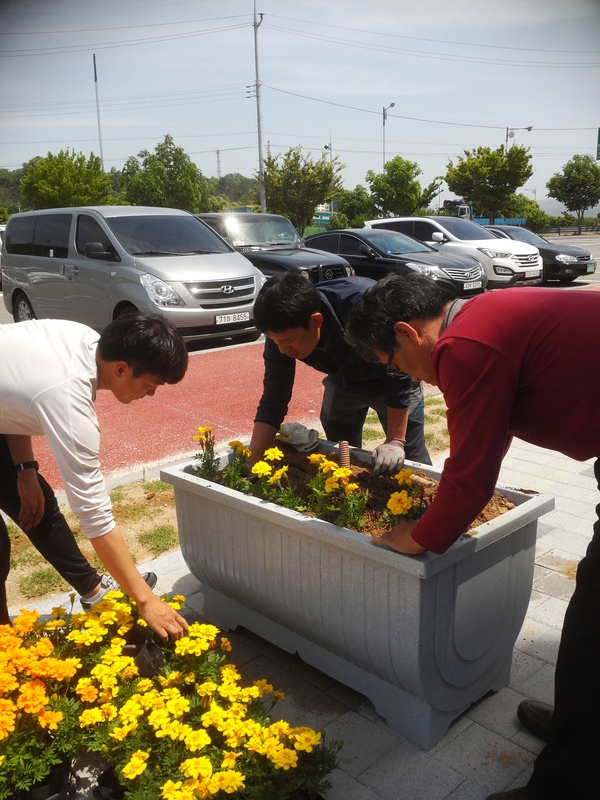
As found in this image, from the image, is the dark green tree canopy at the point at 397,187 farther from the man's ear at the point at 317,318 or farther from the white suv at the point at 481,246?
the man's ear at the point at 317,318

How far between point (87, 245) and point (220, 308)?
186 centimetres

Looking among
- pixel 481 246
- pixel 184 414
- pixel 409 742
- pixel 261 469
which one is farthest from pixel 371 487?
pixel 481 246

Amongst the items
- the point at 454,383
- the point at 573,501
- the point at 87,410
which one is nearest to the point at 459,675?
the point at 454,383

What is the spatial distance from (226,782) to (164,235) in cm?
843

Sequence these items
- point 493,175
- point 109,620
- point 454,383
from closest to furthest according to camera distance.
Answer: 1. point 454,383
2. point 109,620
3. point 493,175

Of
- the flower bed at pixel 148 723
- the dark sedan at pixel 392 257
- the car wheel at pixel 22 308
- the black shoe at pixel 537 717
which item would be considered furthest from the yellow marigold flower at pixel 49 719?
the dark sedan at pixel 392 257

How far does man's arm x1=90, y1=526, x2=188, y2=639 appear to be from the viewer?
2.15 m

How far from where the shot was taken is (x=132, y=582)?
7.12ft

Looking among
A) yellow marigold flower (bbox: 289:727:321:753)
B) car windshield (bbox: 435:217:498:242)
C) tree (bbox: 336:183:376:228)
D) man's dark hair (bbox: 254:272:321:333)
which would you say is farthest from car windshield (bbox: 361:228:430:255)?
tree (bbox: 336:183:376:228)

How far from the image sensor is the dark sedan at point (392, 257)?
12141 millimetres

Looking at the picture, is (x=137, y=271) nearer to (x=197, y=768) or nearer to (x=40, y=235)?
(x=40, y=235)

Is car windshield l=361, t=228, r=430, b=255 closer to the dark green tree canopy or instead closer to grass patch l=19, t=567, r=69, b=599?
grass patch l=19, t=567, r=69, b=599

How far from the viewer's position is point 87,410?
7.11 ft

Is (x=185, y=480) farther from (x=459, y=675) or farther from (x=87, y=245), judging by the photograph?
(x=87, y=245)
